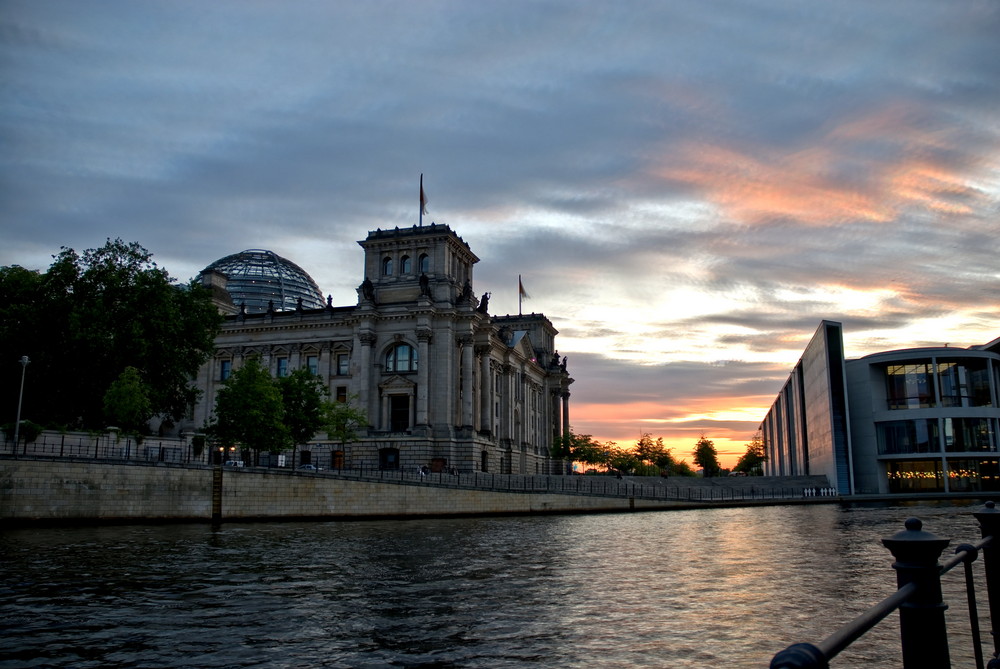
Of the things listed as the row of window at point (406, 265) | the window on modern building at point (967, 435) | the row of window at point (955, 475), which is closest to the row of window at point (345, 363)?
the row of window at point (406, 265)

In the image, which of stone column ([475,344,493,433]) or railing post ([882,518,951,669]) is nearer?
railing post ([882,518,951,669])

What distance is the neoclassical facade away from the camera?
293 ft

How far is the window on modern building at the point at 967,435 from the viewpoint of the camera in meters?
97.5

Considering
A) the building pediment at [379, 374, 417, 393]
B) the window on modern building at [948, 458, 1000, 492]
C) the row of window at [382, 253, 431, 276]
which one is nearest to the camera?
the building pediment at [379, 374, 417, 393]

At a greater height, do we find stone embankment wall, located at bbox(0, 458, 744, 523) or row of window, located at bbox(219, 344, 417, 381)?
row of window, located at bbox(219, 344, 417, 381)

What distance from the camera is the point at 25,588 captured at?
20766 mm

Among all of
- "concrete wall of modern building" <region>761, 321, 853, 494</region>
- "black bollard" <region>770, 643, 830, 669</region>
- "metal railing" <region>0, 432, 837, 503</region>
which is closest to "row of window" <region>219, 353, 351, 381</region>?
"metal railing" <region>0, 432, 837, 503</region>

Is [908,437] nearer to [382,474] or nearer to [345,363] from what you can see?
[382,474]

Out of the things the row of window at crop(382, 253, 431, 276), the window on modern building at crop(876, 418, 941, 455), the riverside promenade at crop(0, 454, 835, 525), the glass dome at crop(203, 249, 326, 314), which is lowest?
the riverside promenade at crop(0, 454, 835, 525)

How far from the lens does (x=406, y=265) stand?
97.8m

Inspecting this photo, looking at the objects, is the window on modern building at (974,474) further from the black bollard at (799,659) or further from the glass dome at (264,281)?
the black bollard at (799,659)

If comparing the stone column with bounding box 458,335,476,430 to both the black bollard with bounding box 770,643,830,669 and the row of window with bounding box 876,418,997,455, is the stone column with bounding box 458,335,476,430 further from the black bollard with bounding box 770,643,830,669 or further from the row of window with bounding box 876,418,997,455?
the black bollard with bounding box 770,643,830,669

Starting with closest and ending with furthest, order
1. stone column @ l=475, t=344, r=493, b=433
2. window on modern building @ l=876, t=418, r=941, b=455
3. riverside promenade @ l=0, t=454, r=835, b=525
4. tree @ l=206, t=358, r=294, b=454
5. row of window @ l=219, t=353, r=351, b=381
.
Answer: riverside promenade @ l=0, t=454, r=835, b=525
tree @ l=206, t=358, r=294, b=454
row of window @ l=219, t=353, r=351, b=381
window on modern building @ l=876, t=418, r=941, b=455
stone column @ l=475, t=344, r=493, b=433

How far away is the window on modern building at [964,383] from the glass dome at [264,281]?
8649 centimetres
